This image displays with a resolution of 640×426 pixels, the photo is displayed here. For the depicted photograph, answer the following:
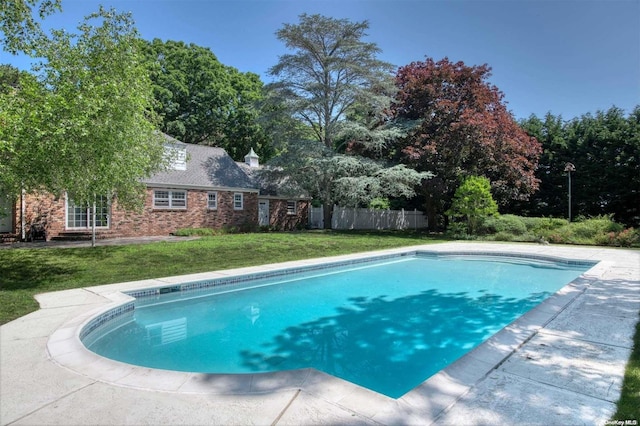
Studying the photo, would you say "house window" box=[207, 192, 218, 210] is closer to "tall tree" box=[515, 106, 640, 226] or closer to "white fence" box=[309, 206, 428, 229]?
"white fence" box=[309, 206, 428, 229]

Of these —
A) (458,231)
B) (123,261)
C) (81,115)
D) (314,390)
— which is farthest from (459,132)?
(314,390)

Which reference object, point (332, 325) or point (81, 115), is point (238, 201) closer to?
point (81, 115)

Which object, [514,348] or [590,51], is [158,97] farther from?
[514,348]

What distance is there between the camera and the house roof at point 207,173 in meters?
18.5

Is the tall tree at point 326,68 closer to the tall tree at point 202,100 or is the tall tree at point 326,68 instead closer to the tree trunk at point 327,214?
the tree trunk at point 327,214

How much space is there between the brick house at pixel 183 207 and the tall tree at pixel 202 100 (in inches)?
260

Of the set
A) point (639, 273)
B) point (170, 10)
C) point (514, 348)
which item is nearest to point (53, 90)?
point (170, 10)

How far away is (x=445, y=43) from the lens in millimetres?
16328

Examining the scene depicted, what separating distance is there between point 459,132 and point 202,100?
2067 cm

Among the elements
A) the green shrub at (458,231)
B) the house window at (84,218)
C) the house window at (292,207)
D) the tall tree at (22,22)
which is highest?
the tall tree at (22,22)

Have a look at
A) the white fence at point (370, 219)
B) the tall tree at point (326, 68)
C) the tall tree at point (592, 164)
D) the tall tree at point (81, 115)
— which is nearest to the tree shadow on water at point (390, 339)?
the tall tree at point (81, 115)

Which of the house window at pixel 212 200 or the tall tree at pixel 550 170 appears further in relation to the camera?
the tall tree at pixel 550 170

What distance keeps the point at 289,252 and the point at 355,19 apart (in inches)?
608

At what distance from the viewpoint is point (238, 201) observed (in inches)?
829
